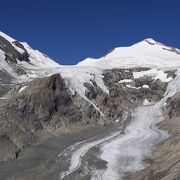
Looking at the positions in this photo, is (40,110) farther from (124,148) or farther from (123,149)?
(123,149)

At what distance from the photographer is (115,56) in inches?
7077

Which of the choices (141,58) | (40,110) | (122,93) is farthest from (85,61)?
(40,110)

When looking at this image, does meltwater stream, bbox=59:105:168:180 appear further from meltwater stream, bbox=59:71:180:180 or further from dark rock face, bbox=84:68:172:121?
dark rock face, bbox=84:68:172:121

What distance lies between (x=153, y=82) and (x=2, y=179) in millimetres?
71493

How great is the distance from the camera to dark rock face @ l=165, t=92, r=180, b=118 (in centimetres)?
11302

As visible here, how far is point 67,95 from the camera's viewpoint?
113m

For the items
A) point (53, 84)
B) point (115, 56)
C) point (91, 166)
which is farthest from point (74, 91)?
point (115, 56)

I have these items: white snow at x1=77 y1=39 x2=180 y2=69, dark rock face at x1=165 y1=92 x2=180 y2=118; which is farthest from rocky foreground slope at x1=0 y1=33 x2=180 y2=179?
white snow at x1=77 y1=39 x2=180 y2=69

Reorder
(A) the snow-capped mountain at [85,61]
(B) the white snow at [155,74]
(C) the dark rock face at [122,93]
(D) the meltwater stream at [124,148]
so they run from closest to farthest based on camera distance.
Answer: (D) the meltwater stream at [124,148] < (C) the dark rock face at [122,93] < (A) the snow-capped mountain at [85,61] < (B) the white snow at [155,74]

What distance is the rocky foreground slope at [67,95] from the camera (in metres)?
99.8

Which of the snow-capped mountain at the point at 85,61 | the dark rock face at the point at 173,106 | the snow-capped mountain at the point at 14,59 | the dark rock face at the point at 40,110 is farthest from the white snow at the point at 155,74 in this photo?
the dark rock face at the point at 40,110

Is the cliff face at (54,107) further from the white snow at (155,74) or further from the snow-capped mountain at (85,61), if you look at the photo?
the white snow at (155,74)

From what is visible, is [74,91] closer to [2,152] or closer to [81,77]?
[81,77]

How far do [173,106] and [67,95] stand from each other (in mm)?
21195
